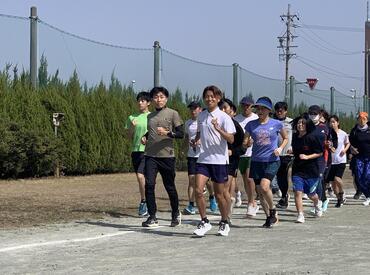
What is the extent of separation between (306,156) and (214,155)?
94.2 inches

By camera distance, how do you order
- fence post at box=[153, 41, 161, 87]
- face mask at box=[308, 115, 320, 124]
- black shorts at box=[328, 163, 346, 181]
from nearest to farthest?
face mask at box=[308, 115, 320, 124], black shorts at box=[328, 163, 346, 181], fence post at box=[153, 41, 161, 87]

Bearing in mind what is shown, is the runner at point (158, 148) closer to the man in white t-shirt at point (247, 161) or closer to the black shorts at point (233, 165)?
the black shorts at point (233, 165)

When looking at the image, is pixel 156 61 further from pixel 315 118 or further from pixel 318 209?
pixel 318 209

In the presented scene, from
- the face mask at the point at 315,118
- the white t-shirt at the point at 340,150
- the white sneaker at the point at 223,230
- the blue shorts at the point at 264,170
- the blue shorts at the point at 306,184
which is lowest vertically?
the white sneaker at the point at 223,230

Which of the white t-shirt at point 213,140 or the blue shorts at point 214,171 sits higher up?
the white t-shirt at point 213,140

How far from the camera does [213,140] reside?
9.17 m

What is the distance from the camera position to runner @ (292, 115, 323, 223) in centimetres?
1105

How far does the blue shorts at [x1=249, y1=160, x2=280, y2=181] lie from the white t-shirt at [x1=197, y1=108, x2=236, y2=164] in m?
1.16

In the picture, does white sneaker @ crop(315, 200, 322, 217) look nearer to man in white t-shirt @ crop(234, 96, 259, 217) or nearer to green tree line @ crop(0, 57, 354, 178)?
man in white t-shirt @ crop(234, 96, 259, 217)

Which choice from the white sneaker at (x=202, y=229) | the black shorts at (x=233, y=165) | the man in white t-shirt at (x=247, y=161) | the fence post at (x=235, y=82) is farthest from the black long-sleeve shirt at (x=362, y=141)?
the fence post at (x=235, y=82)

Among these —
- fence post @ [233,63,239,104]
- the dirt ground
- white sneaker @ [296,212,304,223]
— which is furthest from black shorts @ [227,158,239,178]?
fence post @ [233,63,239,104]

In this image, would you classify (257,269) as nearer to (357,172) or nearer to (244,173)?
(244,173)

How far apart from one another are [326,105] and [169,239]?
1238 inches

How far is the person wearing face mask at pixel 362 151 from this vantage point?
14.3 m
